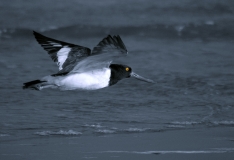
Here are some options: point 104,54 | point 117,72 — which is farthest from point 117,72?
point 104,54

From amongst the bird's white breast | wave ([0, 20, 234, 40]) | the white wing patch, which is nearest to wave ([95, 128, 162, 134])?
the bird's white breast

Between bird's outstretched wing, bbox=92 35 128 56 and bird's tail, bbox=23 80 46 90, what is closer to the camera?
bird's outstretched wing, bbox=92 35 128 56

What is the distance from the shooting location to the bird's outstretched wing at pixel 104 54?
4.89m

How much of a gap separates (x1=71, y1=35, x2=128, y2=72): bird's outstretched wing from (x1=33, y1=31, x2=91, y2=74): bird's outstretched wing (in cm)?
10

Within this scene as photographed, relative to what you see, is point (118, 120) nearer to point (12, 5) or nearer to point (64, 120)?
point (64, 120)

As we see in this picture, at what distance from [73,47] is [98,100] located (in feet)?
2.99

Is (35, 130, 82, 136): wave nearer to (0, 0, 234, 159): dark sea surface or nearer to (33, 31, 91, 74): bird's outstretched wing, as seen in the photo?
(0, 0, 234, 159): dark sea surface

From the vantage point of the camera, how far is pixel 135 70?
8.20 metres

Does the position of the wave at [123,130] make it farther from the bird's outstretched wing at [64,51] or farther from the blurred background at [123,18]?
the blurred background at [123,18]

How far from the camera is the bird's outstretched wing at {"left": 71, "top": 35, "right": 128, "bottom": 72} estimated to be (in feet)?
16.1

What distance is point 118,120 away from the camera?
562 centimetres

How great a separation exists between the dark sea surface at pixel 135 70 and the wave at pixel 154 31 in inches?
0.8

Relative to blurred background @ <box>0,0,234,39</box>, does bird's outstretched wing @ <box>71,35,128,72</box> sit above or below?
below

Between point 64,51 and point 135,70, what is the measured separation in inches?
97.7
